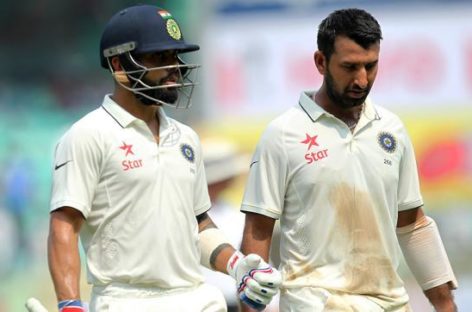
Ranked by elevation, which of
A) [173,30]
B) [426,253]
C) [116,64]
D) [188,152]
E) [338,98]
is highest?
[173,30]

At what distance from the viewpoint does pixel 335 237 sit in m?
5.78

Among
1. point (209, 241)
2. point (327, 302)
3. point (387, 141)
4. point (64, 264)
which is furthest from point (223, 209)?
point (64, 264)

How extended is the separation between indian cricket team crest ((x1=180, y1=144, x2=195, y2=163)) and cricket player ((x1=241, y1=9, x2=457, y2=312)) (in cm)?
28

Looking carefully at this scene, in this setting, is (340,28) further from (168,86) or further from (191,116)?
(191,116)

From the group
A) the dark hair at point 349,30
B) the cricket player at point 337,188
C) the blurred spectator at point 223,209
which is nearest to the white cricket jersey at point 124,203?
the cricket player at point 337,188

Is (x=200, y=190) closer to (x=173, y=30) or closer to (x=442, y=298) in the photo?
(x=173, y=30)

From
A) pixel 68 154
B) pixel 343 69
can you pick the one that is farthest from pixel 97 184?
pixel 343 69

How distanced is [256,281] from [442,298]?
3.51 ft

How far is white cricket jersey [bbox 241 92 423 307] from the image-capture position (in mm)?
5785

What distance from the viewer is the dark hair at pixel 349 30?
583 centimetres

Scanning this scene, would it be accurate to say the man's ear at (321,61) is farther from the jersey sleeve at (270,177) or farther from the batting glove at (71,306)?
the batting glove at (71,306)

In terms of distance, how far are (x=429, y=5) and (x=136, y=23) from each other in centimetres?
714

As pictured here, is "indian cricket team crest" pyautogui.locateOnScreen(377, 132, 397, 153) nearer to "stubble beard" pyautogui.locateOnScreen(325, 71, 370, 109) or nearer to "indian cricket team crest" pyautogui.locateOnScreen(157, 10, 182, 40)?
"stubble beard" pyautogui.locateOnScreen(325, 71, 370, 109)

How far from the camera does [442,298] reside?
618 cm
